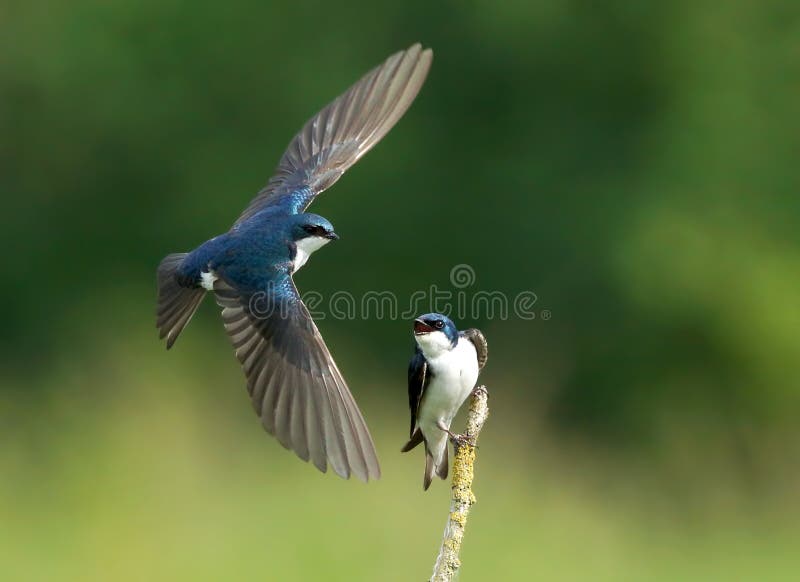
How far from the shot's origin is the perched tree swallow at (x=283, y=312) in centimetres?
292

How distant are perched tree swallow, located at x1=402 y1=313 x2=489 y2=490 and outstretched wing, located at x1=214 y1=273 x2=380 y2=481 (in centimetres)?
23

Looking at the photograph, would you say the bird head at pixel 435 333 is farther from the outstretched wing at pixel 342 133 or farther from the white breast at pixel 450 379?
the outstretched wing at pixel 342 133

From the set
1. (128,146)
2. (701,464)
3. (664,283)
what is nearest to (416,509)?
(701,464)

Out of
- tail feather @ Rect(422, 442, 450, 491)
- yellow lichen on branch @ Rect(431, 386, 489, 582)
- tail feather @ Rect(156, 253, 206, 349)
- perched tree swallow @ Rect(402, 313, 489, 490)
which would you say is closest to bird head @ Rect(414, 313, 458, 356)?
perched tree swallow @ Rect(402, 313, 489, 490)

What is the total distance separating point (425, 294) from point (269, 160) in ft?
4.90

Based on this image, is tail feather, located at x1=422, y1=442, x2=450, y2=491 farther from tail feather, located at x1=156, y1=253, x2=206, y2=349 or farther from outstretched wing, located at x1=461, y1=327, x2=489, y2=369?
A: tail feather, located at x1=156, y1=253, x2=206, y2=349

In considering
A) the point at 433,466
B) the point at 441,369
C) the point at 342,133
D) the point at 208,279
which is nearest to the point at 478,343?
the point at 441,369

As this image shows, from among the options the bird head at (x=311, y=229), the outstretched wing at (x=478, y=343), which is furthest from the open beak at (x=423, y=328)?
the bird head at (x=311, y=229)

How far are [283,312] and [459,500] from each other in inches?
47.3

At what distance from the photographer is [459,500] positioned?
2.17m

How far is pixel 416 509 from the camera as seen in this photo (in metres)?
4.27

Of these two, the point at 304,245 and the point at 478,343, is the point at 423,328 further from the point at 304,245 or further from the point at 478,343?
the point at 304,245

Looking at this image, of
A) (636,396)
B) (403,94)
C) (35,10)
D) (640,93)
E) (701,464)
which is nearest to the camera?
(403,94)

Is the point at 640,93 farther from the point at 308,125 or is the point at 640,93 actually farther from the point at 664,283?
the point at 308,125
